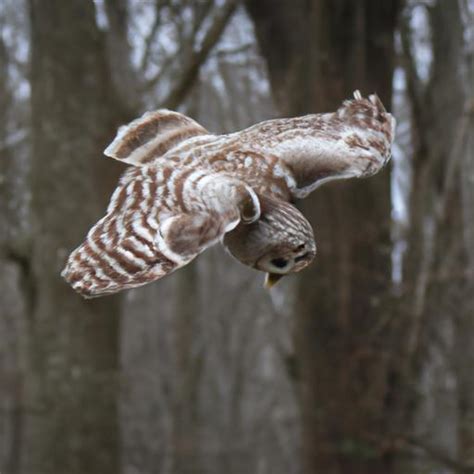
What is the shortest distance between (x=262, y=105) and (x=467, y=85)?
4.60m

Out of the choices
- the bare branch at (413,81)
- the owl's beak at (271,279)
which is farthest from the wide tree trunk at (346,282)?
the owl's beak at (271,279)

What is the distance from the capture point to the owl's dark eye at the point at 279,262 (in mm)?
1908

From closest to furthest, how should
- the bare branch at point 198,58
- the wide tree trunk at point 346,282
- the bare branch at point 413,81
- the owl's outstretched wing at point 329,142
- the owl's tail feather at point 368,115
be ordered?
the owl's outstretched wing at point 329,142 < the owl's tail feather at point 368,115 < the bare branch at point 198,58 < the wide tree trunk at point 346,282 < the bare branch at point 413,81

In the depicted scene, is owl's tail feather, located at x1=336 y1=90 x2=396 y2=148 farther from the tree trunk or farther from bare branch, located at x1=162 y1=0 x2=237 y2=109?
the tree trunk

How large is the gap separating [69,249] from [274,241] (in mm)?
4255

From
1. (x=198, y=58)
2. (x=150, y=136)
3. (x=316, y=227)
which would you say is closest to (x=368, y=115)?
(x=150, y=136)

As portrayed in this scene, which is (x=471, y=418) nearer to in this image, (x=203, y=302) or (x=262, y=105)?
(x=262, y=105)

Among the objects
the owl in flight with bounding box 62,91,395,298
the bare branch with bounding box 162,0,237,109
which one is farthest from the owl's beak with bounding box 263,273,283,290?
the bare branch with bounding box 162,0,237,109

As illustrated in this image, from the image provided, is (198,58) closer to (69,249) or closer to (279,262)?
(69,249)

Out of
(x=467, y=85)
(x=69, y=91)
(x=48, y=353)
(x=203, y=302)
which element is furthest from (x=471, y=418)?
(x=203, y=302)

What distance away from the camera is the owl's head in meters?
1.84

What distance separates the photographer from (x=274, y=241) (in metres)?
1.84

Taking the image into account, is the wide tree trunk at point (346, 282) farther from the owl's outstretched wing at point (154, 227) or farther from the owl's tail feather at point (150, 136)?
the owl's outstretched wing at point (154, 227)

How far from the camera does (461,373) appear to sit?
7211mm
